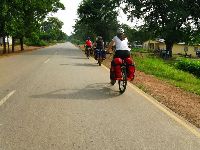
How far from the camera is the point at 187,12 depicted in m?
43.7

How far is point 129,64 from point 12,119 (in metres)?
5.10

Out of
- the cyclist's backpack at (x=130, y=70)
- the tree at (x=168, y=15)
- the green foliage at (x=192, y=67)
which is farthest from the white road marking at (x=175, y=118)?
the tree at (x=168, y=15)

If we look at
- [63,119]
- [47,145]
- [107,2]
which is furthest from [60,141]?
[107,2]

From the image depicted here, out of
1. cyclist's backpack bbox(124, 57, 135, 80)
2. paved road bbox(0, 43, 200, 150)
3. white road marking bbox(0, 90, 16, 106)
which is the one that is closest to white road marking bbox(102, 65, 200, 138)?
paved road bbox(0, 43, 200, 150)

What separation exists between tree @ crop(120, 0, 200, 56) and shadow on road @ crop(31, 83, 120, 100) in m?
32.8

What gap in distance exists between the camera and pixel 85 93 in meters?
11.2

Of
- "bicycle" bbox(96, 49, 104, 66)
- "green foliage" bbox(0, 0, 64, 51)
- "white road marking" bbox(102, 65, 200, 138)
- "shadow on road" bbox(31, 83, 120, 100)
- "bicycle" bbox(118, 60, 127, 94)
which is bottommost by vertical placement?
"white road marking" bbox(102, 65, 200, 138)

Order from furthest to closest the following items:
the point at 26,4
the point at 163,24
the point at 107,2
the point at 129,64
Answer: the point at 107,2
the point at 163,24
the point at 26,4
the point at 129,64

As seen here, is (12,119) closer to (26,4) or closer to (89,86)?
(89,86)

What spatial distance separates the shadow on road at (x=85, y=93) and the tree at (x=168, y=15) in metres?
32.8

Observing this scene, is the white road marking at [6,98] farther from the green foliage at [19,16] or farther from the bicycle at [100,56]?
the green foliage at [19,16]

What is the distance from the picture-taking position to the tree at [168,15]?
145 ft

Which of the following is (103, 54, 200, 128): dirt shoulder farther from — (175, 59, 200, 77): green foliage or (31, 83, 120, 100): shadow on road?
(175, 59, 200, 77): green foliage

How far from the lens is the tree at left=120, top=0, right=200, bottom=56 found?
145ft
